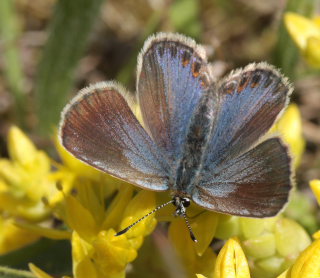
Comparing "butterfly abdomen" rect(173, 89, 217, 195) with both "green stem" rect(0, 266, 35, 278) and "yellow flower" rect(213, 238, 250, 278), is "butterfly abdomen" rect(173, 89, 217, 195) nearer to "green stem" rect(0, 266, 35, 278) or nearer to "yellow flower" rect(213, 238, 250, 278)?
"yellow flower" rect(213, 238, 250, 278)

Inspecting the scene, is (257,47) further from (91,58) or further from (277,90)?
(277,90)

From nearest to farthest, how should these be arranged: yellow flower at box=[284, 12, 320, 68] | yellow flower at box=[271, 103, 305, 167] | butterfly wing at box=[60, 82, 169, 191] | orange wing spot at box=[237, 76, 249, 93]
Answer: butterfly wing at box=[60, 82, 169, 191] → orange wing spot at box=[237, 76, 249, 93] → yellow flower at box=[271, 103, 305, 167] → yellow flower at box=[284, 12, 320, 68]

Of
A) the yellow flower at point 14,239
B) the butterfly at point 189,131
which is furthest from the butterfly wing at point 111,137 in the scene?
the yellow flower at point 14,239

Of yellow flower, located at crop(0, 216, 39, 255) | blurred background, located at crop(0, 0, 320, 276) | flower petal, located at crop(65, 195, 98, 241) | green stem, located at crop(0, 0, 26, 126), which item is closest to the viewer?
flower petal, located at crop(65, 195, 98, 241)

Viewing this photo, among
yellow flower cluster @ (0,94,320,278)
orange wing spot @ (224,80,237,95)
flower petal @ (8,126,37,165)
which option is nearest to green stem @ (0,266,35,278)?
yellow flower cluster @ (0,94,320,278)

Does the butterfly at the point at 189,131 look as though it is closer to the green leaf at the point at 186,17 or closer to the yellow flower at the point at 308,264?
the yellow flower at the point at 308,264
